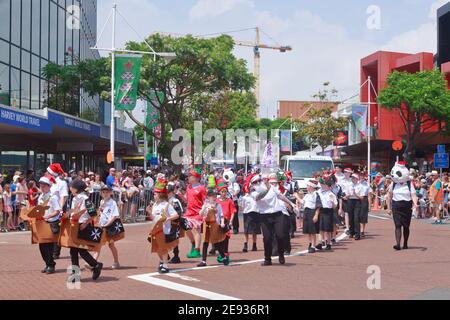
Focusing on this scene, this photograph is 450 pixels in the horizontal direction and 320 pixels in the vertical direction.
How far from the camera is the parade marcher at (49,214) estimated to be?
11.3 meters

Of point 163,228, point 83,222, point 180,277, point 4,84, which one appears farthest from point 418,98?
point 83,222

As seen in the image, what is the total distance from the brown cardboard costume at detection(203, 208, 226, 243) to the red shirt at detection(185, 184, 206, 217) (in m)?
1.06

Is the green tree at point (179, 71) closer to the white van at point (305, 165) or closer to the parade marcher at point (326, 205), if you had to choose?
the white van at point (305, 165)

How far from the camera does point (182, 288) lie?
32.1ft

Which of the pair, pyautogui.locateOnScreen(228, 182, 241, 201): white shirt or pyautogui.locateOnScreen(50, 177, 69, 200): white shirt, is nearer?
pyautogui.locateOnScreen(50, 177, 69, 200): white shirt

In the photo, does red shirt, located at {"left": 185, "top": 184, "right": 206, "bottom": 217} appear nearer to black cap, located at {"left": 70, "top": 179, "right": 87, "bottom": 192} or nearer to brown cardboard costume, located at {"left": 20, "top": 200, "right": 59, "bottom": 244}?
brown cardboard costume, located at {"left": 20, "top": 200, "right": 59, "bottom": 244}

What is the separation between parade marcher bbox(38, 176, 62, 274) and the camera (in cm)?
1131

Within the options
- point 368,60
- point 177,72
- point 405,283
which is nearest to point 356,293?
point 405,283

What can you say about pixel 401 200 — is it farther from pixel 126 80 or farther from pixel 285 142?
pixel 285 142

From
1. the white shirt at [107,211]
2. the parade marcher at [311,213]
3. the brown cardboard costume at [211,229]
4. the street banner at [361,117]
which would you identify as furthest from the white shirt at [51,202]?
the street banner at [361,117]

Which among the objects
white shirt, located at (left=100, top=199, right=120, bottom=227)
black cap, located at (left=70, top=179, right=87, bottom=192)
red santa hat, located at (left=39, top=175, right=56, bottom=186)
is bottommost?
white shirt, located at (left=100, top=199, right=120, bottom=227)

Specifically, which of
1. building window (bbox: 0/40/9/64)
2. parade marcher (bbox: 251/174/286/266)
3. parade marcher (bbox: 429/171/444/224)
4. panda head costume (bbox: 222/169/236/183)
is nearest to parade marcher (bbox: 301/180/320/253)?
parade marcher (bbox: 251/174/286/266)

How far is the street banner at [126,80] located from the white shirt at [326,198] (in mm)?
15506

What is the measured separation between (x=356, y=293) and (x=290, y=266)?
296 centimetres
